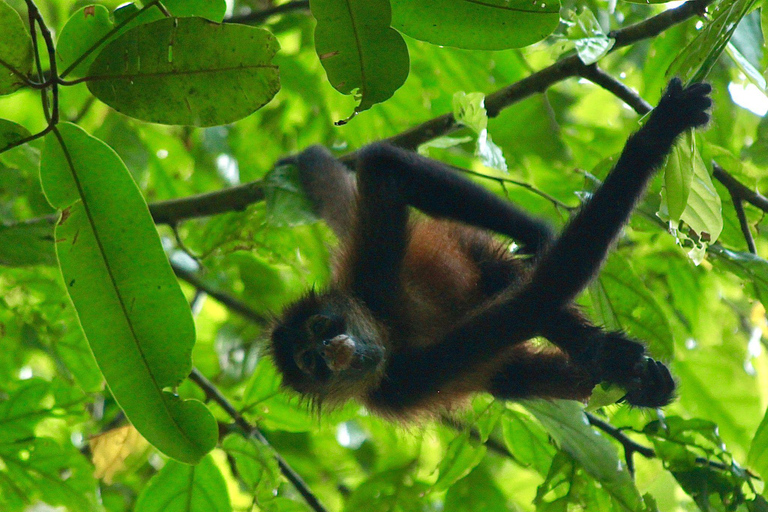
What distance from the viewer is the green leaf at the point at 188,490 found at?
281cm

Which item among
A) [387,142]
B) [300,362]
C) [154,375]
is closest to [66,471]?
[300,362]

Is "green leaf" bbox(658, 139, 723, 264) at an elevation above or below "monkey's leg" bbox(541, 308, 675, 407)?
above

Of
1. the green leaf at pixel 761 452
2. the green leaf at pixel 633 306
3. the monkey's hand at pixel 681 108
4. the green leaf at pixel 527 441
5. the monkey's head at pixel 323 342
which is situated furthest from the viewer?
the monkey's head at pixel 323 342

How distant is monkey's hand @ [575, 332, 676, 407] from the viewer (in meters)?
2.63

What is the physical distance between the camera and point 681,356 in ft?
12.7

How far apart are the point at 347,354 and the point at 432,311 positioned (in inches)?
23.0

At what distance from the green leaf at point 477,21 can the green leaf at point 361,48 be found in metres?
0.07

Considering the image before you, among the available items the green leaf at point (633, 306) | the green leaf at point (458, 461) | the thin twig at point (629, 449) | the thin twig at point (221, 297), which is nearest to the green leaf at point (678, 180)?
the green leaf at point (633, 306)

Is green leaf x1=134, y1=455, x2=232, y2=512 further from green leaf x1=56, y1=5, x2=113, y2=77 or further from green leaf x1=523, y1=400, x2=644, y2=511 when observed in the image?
green leaf x1=56, y1=5, x2=113, y2=77

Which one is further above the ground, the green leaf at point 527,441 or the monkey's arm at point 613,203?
the monkey's arm at point 613,203

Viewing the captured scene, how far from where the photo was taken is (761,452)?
2531 millimetres

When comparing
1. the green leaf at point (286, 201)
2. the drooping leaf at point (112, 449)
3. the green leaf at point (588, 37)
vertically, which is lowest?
the drooping leaf at point (112, 449)

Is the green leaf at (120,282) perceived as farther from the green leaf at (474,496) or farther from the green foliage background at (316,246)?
the green leaf at (474,496)

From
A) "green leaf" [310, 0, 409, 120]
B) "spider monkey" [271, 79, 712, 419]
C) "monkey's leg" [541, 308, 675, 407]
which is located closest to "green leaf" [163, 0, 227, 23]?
"green leaf" [310, 0, 409, 120]
